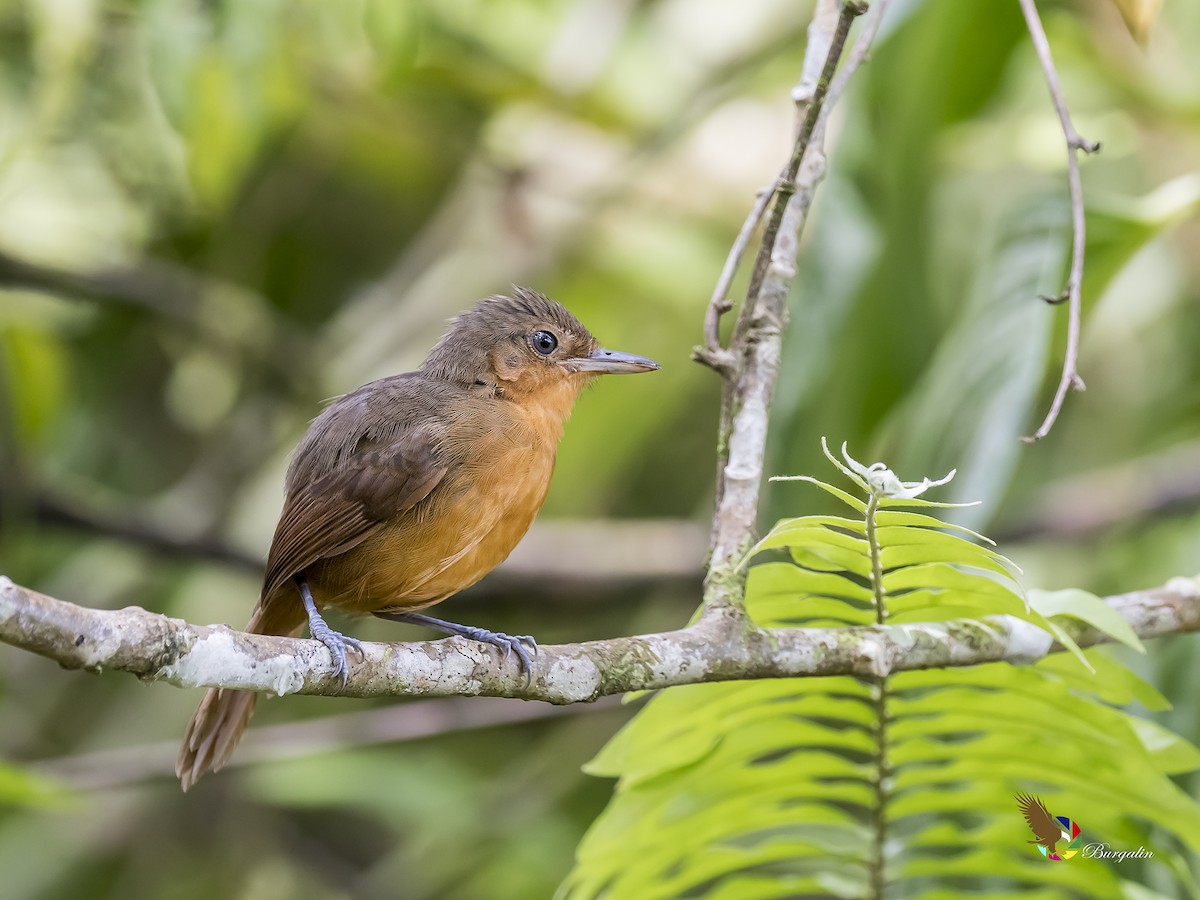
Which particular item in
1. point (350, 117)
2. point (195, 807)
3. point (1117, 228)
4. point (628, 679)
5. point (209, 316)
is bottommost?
point (628, 679)

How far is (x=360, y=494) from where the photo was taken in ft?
10.5

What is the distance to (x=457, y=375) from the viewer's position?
12.0ft

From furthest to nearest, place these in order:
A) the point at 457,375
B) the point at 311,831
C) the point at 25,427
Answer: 1. the point at 311,831
2. the point at 25,427
3. the point at 457,375

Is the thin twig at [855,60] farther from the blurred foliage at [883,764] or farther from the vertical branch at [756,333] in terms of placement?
the blurred foliage at [883,764]

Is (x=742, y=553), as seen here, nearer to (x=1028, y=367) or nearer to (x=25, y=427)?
(x=1028, y=367)

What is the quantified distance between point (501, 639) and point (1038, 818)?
111 centimetres

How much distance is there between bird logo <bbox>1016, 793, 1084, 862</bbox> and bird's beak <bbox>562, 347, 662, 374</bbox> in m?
1.57

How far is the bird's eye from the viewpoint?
382 cm

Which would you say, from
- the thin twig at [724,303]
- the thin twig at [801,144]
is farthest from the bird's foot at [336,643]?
the thin twig at [801,144]

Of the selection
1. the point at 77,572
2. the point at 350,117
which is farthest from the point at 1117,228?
the point at 77,572

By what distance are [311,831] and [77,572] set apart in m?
1.64

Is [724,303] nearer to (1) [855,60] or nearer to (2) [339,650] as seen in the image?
(1) [855,60]

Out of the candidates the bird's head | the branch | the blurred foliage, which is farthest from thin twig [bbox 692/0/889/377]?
the bird's head

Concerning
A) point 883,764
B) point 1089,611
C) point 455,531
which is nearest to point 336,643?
point 455,531
